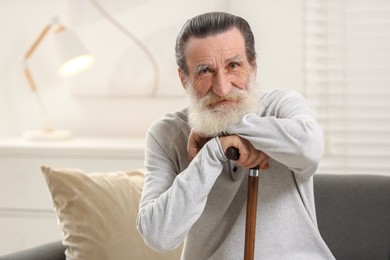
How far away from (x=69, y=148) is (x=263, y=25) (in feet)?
3.95

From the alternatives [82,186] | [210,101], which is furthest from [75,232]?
[210,101]

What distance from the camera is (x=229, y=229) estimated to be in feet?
7.25

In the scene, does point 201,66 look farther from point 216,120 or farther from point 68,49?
point 68,49

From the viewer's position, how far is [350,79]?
12.8 ft

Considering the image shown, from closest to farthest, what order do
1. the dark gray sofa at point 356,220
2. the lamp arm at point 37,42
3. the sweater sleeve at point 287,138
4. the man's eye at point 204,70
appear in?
the sweater sleeve at point 287,138, the man's eye at point 204,70, the dark gray sofa at point 356,220, the lamp arm at point 37,42

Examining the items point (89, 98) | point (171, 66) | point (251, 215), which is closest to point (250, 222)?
point (251, 215)

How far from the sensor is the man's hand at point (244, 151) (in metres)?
2.01

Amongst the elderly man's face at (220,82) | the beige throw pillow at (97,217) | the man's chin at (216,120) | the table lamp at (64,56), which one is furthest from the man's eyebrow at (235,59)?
the table lamp at (64,56)

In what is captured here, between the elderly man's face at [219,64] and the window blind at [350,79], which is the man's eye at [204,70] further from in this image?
the window blind at [350,79]

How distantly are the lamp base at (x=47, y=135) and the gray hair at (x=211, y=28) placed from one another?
189 cm

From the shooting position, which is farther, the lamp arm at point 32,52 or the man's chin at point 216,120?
the lamp arm at point 32,52

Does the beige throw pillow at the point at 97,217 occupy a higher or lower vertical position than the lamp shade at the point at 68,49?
lower

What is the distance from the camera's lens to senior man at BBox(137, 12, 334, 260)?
2.01 m

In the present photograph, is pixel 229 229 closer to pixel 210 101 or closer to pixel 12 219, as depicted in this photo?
pixel 210 101
